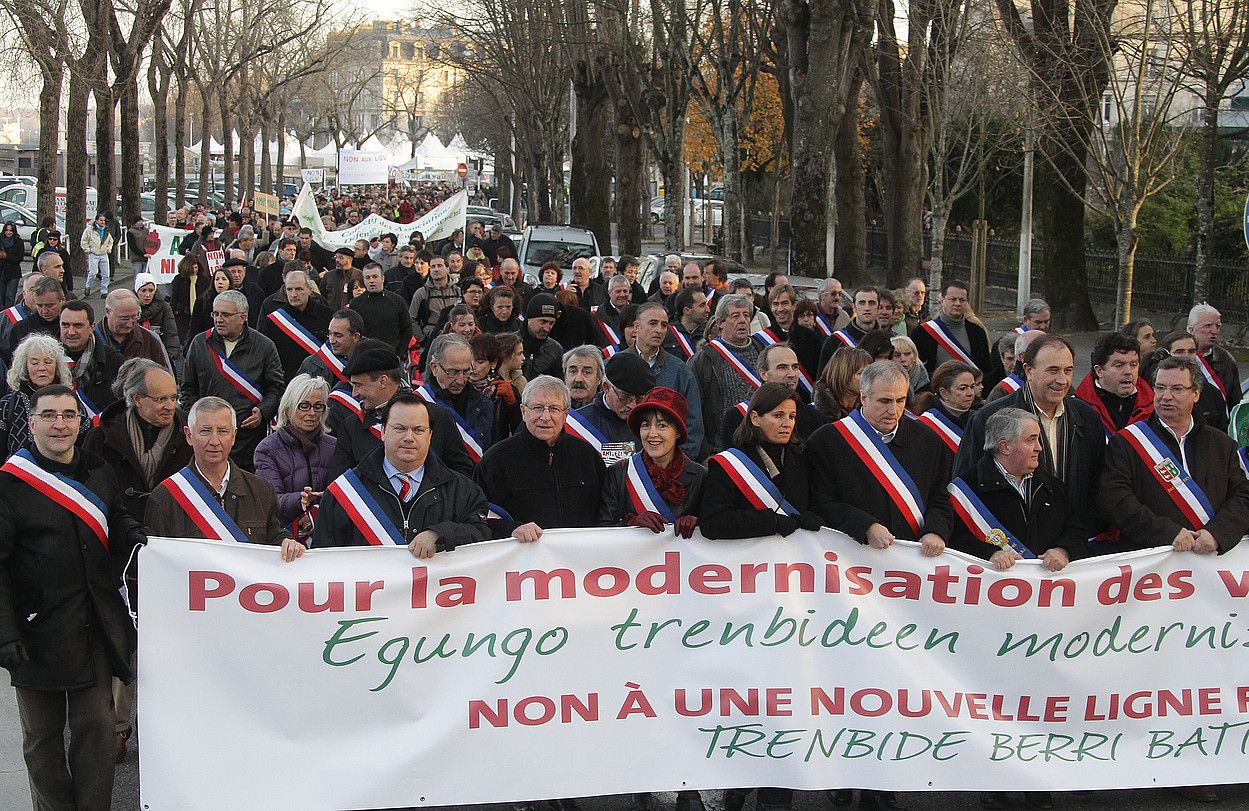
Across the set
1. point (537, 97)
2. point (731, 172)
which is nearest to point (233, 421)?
point (731, 172)

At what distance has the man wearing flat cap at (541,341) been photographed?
10.3m

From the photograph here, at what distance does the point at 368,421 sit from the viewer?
7.30 m

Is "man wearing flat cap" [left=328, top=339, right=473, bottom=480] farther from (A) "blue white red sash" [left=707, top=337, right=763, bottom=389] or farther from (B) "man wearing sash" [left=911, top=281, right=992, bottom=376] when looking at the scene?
(B) "man wearing sash" [left=911, top=281, right=992, bottom=376]

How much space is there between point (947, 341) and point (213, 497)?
Result: 6.21 meters

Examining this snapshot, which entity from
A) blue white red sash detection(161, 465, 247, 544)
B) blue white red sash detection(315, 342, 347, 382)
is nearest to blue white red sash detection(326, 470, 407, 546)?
blue white red sash detection(161, 465, 247, 544)

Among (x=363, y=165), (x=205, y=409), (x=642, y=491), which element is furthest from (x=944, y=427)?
(x=363, y=165)

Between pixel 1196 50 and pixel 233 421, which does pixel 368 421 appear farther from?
pixel 1196 50

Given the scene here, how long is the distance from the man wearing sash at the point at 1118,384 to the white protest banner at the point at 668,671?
65.7 inches

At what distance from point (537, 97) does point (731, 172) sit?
21.5 metres

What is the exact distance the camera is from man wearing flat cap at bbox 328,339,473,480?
22.3ft

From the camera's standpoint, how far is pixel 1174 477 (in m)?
6.25

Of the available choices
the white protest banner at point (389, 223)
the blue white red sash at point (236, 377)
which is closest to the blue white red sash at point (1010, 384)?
the blue white red sash at point (236, 377)

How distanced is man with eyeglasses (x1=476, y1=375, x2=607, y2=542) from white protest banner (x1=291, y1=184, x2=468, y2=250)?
59.2 ft

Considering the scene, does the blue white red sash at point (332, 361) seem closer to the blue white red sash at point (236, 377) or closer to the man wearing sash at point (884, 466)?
the blue white red sash at point (236, 377)
